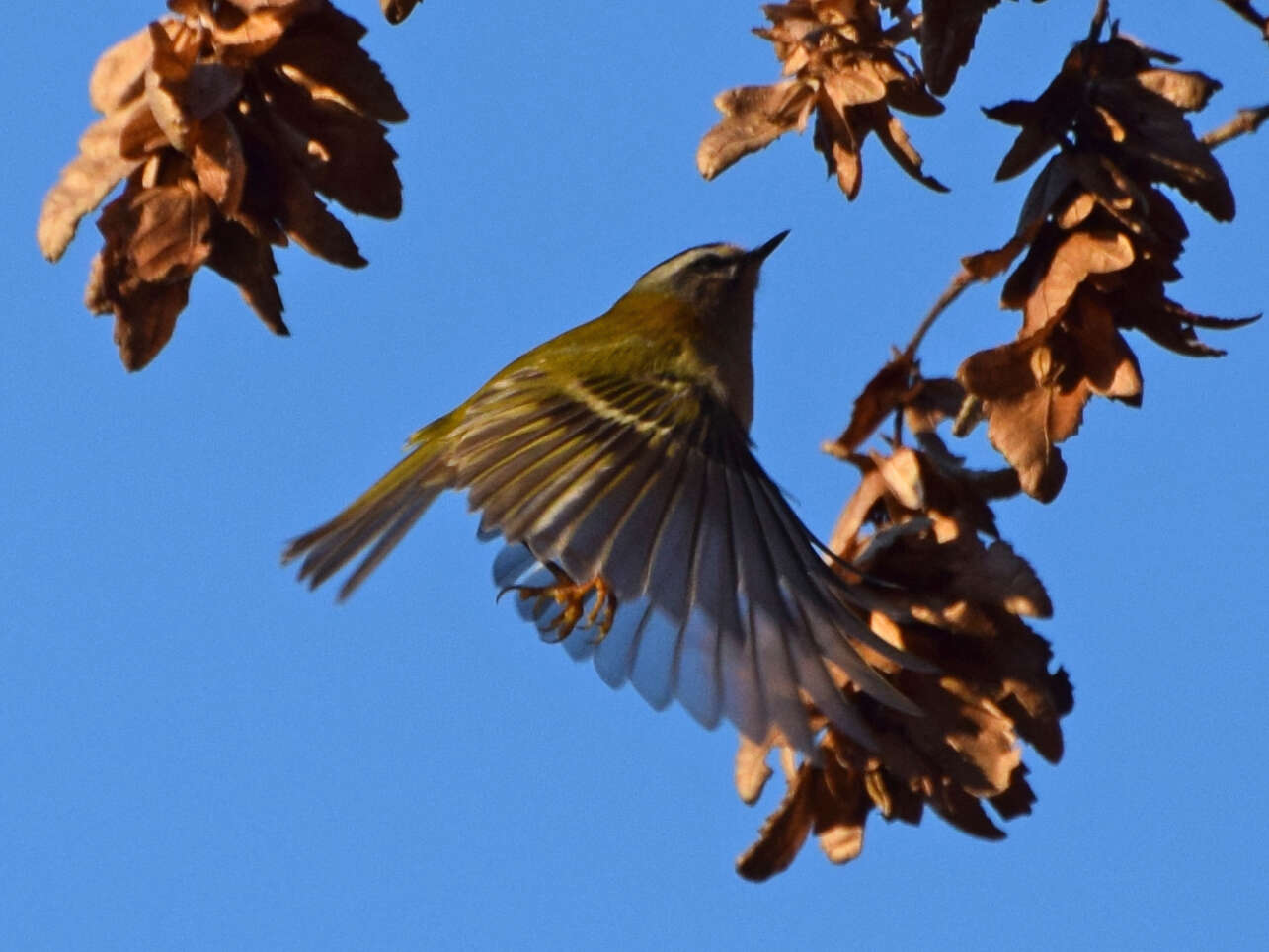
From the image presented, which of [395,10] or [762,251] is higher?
[762,251]

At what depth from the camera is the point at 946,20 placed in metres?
1.91

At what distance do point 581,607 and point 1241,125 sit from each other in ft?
4.37

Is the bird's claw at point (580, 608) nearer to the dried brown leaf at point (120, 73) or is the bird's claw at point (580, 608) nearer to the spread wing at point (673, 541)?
the spread wing at point (673, 541)

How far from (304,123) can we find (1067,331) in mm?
900

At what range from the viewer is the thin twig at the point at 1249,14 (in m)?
1.97

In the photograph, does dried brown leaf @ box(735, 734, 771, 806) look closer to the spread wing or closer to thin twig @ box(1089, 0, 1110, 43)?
the spread wing

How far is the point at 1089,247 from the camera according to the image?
1895mm

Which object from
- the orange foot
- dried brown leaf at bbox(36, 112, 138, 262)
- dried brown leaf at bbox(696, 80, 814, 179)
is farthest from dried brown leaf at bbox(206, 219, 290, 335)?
the orange foot

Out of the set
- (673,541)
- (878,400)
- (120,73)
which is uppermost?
(878,400)

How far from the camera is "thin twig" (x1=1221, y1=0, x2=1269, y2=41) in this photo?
1972 millimetres

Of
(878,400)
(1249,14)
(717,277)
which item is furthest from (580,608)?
(717,277)

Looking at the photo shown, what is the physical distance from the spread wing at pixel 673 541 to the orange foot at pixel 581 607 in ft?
0.10

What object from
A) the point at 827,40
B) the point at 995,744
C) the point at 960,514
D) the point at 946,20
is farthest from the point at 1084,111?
the point at 995,744

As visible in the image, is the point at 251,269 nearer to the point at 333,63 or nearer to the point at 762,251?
the point at 333,63
